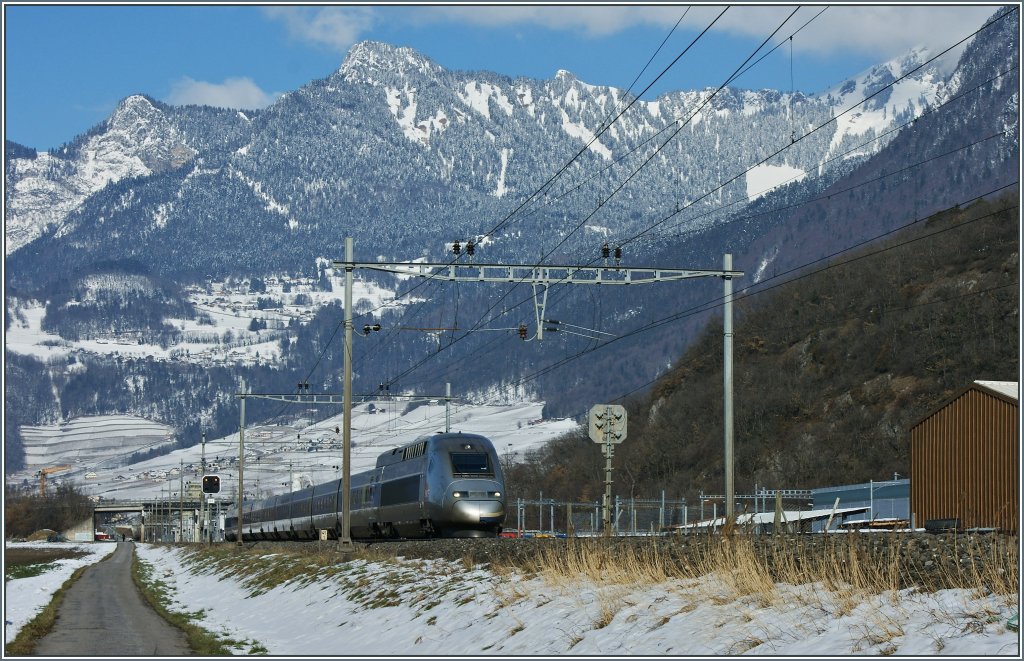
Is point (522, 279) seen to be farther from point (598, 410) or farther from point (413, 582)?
point (413, 582)

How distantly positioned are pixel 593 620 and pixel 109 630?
17697mm

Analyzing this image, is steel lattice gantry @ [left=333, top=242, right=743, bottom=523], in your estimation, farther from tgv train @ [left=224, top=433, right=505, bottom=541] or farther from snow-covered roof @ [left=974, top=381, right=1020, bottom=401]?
snow-covered roof @ [left=974, top=381, right=1020, bottom=401]

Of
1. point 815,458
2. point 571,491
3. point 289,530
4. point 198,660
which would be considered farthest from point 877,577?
point 571,491

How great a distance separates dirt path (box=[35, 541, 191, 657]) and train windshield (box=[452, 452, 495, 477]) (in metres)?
12.0

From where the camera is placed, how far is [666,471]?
11369 centimetres

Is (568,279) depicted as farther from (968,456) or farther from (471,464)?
(968,456)

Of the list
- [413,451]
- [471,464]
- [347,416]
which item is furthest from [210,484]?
[347,416]

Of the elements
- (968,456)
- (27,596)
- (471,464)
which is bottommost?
(27,596)

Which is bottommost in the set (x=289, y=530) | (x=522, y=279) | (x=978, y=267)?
(x=289, y=530)

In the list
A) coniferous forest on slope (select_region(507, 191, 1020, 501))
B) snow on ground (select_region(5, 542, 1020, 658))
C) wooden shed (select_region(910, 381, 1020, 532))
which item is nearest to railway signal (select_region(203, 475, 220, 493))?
coniferous forest on slope (select_region(507, 191, 1020, 501))

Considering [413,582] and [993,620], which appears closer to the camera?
[993,620]

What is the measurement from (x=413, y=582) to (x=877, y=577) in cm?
1409

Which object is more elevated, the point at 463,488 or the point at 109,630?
the point at 463,488

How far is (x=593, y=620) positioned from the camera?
60.4 ft
